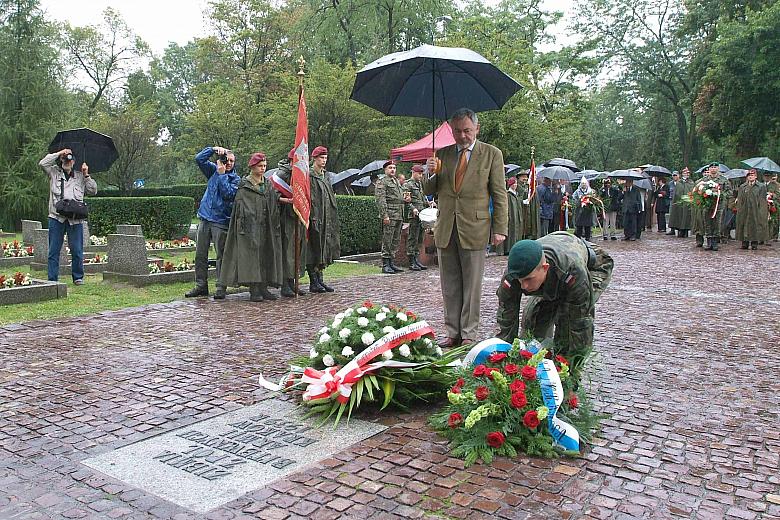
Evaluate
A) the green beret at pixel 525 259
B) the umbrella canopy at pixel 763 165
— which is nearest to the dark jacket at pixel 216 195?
the green beret at pixel 525 259

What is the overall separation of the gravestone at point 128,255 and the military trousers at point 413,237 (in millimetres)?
5276

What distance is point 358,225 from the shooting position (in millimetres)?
16203

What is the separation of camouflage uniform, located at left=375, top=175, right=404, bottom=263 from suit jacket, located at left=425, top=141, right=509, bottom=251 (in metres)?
6.94

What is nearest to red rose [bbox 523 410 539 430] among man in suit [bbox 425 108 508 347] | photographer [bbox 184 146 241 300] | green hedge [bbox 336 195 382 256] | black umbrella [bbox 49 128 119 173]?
man in suit [bbox 425 108 508 347]

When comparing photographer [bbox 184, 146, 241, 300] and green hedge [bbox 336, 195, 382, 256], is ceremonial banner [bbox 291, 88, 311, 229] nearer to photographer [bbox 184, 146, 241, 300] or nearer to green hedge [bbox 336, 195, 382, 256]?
photographer [bbox 184, 146, 241, 300]

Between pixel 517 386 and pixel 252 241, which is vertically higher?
pixel 252 241

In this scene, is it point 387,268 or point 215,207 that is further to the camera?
point 387,268

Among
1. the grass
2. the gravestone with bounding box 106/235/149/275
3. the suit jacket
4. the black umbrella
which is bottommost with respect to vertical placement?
the grass

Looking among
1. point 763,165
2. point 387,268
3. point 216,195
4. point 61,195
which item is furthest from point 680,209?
point 61,195

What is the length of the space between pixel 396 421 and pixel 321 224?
6115mm

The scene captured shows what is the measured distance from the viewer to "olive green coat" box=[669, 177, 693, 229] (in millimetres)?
22750

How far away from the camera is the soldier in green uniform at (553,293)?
14.5 ft

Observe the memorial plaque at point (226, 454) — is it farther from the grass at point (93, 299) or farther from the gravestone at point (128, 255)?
the gravestone at point (128, 255)

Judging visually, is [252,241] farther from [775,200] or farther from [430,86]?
[775,200]
